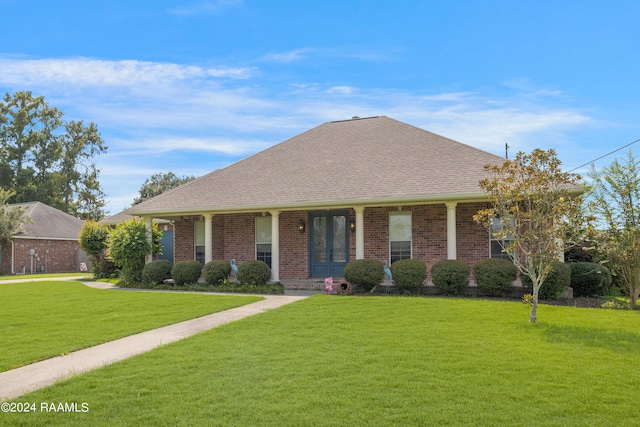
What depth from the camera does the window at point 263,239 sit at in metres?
16.9

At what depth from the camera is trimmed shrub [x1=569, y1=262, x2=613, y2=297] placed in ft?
44.0

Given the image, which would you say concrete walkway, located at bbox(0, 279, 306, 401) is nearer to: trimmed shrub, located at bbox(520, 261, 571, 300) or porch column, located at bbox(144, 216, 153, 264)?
trimmed shrub, located at bbox(520, 261, 571, 300)

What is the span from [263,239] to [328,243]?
251 cm

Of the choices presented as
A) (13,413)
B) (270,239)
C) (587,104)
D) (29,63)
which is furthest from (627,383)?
(29,63)

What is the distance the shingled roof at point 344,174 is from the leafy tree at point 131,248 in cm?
76

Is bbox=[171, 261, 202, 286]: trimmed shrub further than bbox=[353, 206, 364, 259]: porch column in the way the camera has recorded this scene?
Yes

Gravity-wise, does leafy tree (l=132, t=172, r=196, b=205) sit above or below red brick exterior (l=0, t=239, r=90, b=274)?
above

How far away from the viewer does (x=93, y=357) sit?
6.45 meters

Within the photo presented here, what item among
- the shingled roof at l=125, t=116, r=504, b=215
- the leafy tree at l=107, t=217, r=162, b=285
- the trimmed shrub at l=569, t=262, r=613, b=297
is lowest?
the trimmed shrub at l=569, t=262, r=613, b=297

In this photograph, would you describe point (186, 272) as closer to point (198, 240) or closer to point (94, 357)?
point (198, 240)

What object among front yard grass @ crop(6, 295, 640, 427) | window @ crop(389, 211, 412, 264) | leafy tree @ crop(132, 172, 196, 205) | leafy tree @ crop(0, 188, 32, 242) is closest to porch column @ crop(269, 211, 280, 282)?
window @ crop(389, 211, 412, 264)

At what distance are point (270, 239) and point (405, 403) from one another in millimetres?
12619

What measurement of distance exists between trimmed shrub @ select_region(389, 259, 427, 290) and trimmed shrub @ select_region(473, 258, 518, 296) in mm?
1454

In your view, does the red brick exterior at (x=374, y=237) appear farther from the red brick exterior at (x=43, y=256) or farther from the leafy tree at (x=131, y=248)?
the red brick exterior at (x=43, y=256)
